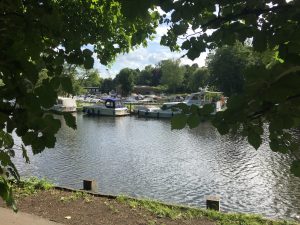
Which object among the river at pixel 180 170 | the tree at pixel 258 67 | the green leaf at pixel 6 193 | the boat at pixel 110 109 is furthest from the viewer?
the boat at pixel 110 109

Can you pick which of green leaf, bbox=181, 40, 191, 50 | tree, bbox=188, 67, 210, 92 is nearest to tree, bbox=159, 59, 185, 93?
tree, bbox=188, 67, 210, 92

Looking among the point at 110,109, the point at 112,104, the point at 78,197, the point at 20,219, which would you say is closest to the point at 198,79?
the point at 112,104

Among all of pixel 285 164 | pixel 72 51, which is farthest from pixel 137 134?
pixel 72 51

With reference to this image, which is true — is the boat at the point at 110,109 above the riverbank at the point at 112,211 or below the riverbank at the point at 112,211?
below

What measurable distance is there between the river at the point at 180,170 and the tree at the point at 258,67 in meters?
10.9

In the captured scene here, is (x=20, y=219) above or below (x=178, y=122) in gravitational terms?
below

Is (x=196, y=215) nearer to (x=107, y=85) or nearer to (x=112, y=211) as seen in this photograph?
(x=112, y=211)

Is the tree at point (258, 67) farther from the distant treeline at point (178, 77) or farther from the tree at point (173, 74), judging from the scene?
the tree at point (173, 74)

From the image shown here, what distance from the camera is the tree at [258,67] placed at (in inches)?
61.6

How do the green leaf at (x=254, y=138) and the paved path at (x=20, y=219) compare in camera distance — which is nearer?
the green leaf at (x=254, y=138)

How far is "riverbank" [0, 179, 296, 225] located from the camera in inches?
297

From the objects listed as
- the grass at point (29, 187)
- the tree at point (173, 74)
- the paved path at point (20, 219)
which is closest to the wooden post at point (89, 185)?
the grass at point (29, 187)

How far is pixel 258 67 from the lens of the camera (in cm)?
166

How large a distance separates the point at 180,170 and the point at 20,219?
40.1 ft
